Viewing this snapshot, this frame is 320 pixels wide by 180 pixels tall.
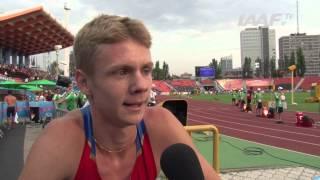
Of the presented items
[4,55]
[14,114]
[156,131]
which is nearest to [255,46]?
[4,55]

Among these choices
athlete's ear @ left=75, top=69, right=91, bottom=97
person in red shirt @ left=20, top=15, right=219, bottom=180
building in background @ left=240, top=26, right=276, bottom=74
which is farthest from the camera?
building in background @ left=240, top=26, right=276, bottom=74

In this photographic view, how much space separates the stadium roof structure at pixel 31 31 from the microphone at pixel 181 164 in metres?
30.5

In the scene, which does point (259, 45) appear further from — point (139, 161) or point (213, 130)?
point (139, 161)

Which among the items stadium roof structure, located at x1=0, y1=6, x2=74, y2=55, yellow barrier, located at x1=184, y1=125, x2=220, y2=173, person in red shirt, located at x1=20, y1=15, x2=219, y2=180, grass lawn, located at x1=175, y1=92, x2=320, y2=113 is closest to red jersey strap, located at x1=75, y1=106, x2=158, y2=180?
person in red shirt, located at x1=20, y1=15, x2=219, y2=180

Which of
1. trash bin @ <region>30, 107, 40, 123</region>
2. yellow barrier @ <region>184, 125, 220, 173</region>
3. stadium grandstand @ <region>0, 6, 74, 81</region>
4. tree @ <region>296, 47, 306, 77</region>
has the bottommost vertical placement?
trash bin @ <region>30, 107, 40, 123</region>

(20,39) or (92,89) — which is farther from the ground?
(20,39)

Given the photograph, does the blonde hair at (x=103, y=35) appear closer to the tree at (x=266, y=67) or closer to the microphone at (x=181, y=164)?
the microphone at (x=181, y=164)

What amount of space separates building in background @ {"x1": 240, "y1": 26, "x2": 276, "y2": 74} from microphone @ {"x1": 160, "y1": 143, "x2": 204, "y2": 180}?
126m

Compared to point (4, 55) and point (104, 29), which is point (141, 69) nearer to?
point (104, 29)

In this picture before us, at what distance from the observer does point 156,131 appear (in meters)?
1.96

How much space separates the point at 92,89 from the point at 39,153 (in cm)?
30

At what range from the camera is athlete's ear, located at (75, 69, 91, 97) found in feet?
5.88

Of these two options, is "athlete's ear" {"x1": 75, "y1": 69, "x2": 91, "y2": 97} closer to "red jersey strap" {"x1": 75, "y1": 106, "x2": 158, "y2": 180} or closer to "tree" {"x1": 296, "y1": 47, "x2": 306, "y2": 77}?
"red jersey strap" {"x1": 75, "y1": 106, "x2": 158, "y2": 180}

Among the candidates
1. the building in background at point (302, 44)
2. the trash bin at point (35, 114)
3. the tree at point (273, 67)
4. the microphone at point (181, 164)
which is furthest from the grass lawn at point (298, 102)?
the building in background at point (302, 44)
